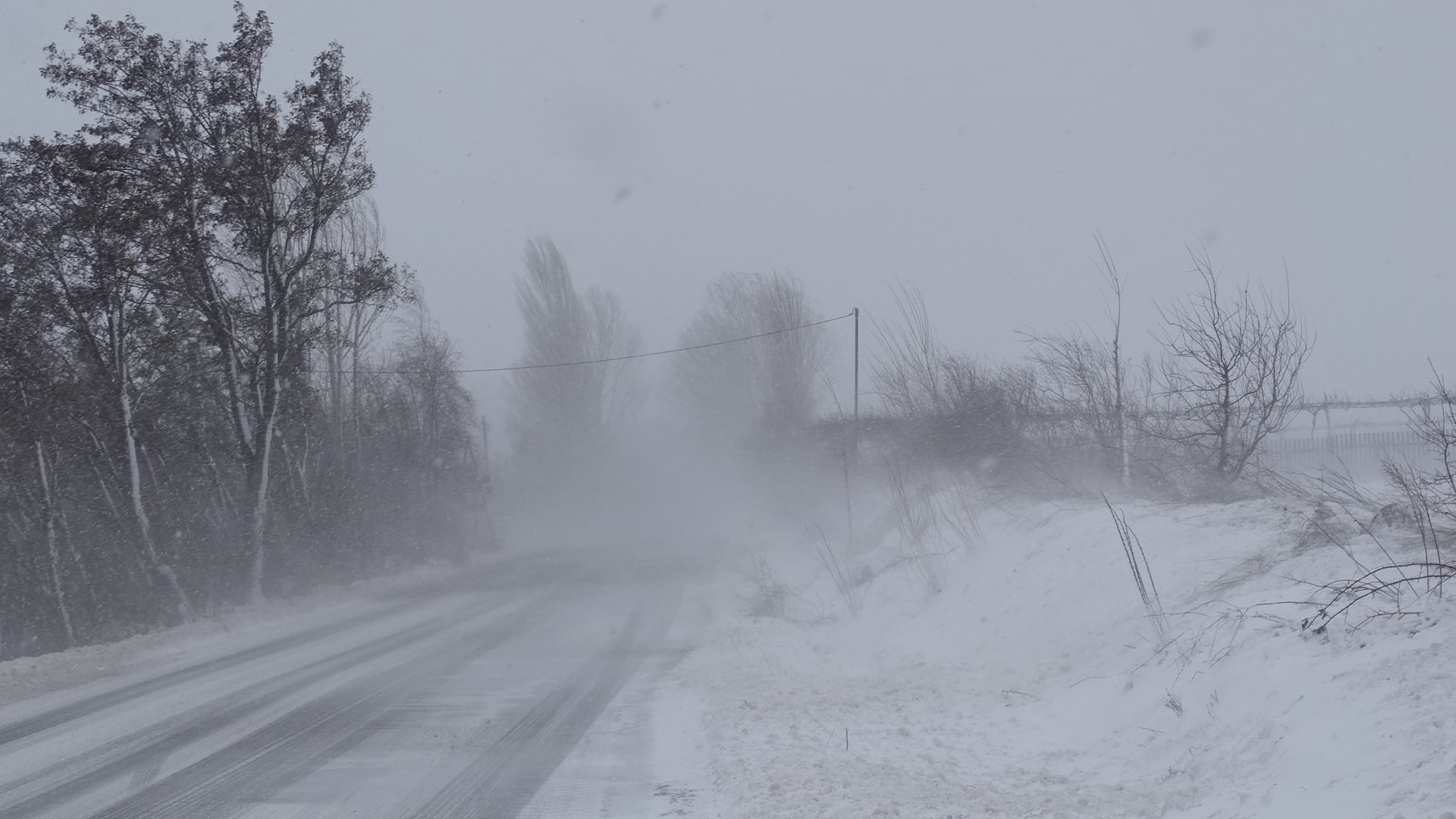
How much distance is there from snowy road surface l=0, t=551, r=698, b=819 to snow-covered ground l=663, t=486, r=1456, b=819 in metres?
1.33

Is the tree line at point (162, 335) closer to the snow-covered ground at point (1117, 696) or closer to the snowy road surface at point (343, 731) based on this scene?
the snowy road surface at point (343, 731)

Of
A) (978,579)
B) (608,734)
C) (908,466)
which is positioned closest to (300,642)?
(608,734)

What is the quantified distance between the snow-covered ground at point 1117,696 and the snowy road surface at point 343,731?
1331 mm

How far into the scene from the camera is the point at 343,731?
8.56 meters

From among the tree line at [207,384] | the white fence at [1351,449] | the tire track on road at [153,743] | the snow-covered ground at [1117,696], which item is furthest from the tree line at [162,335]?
the white fence at [1351,449]

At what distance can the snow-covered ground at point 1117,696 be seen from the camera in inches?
198

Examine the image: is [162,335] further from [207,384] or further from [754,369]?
[754,369]

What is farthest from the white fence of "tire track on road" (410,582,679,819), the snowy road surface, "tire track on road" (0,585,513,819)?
"tire track on road" (0,585,513,819)

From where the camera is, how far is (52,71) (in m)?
17.5

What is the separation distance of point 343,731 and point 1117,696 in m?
6.53

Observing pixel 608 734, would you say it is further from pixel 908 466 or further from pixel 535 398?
pixel 535 398

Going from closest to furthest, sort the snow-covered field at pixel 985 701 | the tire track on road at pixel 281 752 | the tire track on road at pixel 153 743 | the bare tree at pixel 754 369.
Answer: the snow-covered field at pixel 985 701 < the tire track on road at pixel 281 752 < the tire track on road at pixel 153 743 < the bare tree at pixel 754 369

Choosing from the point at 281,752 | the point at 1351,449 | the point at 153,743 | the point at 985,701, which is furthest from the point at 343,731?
the point at 1351,449

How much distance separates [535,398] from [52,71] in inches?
1457
